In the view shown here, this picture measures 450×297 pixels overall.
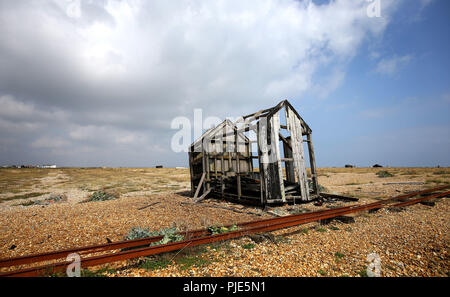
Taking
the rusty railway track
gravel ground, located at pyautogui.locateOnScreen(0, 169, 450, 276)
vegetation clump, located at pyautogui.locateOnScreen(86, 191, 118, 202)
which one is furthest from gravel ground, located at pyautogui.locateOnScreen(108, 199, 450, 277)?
vegetation clump, located at pyautogui.locateOnScreen(86, 191, 118, 202)

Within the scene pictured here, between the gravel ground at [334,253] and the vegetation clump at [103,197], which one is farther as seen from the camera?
the vegetation clump at [103,197]

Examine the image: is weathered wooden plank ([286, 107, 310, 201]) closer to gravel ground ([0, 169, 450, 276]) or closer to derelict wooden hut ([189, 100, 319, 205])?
derelict wooden hut ([189, 100, 319, 205])

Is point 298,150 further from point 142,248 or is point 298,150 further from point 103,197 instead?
point 103,197

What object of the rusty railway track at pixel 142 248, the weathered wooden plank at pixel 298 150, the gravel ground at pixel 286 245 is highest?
the weathered wooden plank at pixel 298 150

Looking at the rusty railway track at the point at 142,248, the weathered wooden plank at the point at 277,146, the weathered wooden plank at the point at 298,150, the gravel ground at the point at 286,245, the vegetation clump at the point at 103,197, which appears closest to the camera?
the rusty railway track at the point at 142,248

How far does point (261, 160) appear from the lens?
10023mm

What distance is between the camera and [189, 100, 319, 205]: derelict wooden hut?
33.1ft

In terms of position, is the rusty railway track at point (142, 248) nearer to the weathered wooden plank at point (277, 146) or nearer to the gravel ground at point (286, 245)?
the gravel ground at point (286, 245)

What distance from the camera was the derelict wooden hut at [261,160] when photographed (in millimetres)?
10086

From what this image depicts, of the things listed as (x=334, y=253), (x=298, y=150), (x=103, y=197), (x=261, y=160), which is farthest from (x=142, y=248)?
(x=103, y=197)

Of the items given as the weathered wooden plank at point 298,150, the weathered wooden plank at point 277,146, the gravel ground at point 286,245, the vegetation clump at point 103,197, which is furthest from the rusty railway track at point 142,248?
the vegetation clump at point 103,197

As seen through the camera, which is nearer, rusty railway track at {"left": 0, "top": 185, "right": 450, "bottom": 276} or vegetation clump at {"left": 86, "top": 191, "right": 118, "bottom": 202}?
rusty railway track at {"left": 0, "top": 185, "right": 450, "bottom": 276}

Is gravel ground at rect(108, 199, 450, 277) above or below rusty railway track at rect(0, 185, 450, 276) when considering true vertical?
below

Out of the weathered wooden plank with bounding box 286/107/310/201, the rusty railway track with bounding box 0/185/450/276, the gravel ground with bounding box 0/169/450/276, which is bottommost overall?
the gravel ground with bounding box 0/169/450/276
